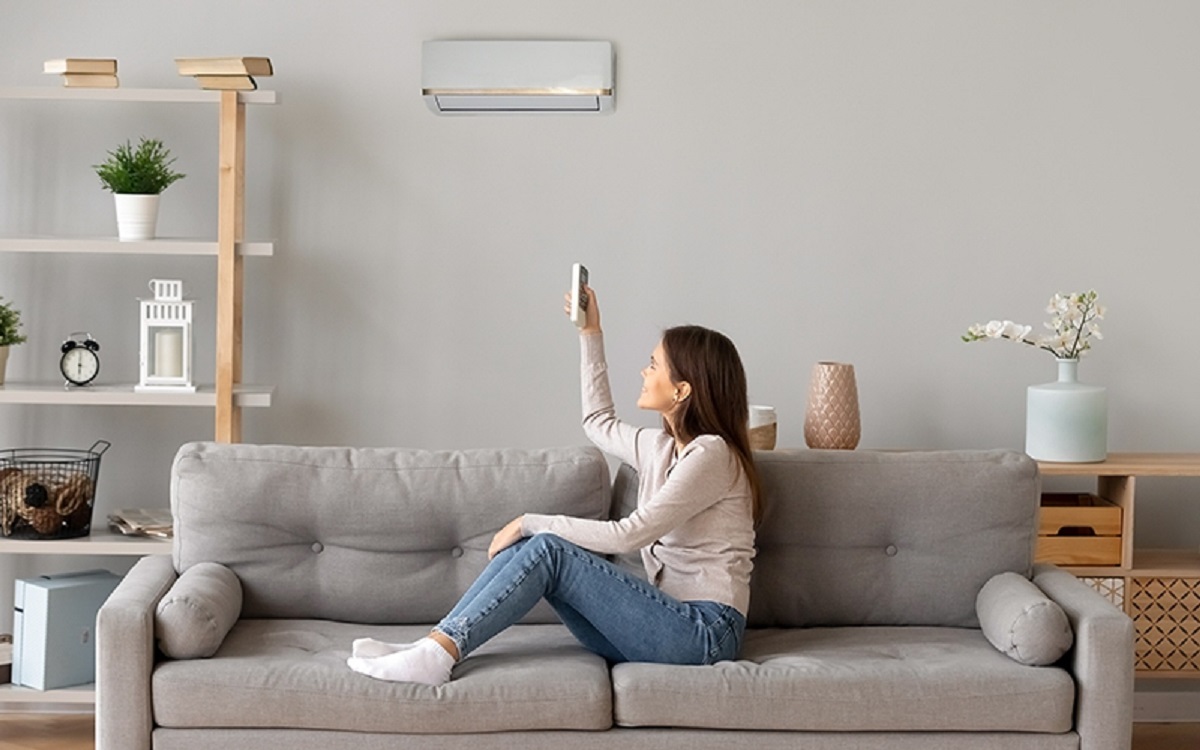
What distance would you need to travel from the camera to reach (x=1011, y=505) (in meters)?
3.30

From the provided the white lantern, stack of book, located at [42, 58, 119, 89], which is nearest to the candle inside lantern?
the white lantern

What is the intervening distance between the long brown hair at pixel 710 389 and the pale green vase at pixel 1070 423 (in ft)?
3.25

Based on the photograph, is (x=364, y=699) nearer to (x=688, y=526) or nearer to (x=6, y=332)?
(x=688, y=526)

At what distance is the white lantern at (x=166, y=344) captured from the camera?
3.77m

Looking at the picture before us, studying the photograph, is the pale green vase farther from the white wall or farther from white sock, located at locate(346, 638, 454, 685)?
white sock, located at locate(346, 638, 454, 685)

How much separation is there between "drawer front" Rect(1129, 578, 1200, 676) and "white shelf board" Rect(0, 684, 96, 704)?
106 inches

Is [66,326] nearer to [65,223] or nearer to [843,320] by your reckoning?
[65,223]

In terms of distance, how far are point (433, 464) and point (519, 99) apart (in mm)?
1131

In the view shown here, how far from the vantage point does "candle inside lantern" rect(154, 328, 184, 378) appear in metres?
3.78

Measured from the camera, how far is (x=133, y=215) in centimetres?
375

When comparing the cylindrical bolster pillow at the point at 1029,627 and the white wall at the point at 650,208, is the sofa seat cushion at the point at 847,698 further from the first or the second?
the white wall at the point at 650,208

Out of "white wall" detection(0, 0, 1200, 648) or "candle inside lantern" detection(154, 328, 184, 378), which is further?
"white wall" detection(0, 0, 1200, 648)

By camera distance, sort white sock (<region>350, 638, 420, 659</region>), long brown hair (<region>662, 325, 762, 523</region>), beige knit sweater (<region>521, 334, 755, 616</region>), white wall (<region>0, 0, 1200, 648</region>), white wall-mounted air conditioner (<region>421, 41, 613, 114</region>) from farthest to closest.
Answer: white wall (<region>0, 0, 1200, 648</region>) → white wall-mounted air conditioner (<region>421, 41, 613, 114</region>) → long brown hair (<region>662, 325, 762, 523</region>) → beige knit sweater (<region>521, 334, 755, 616</region>) → white sock (<region>350, 638, 420, 659</region>)

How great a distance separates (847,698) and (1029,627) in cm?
41
